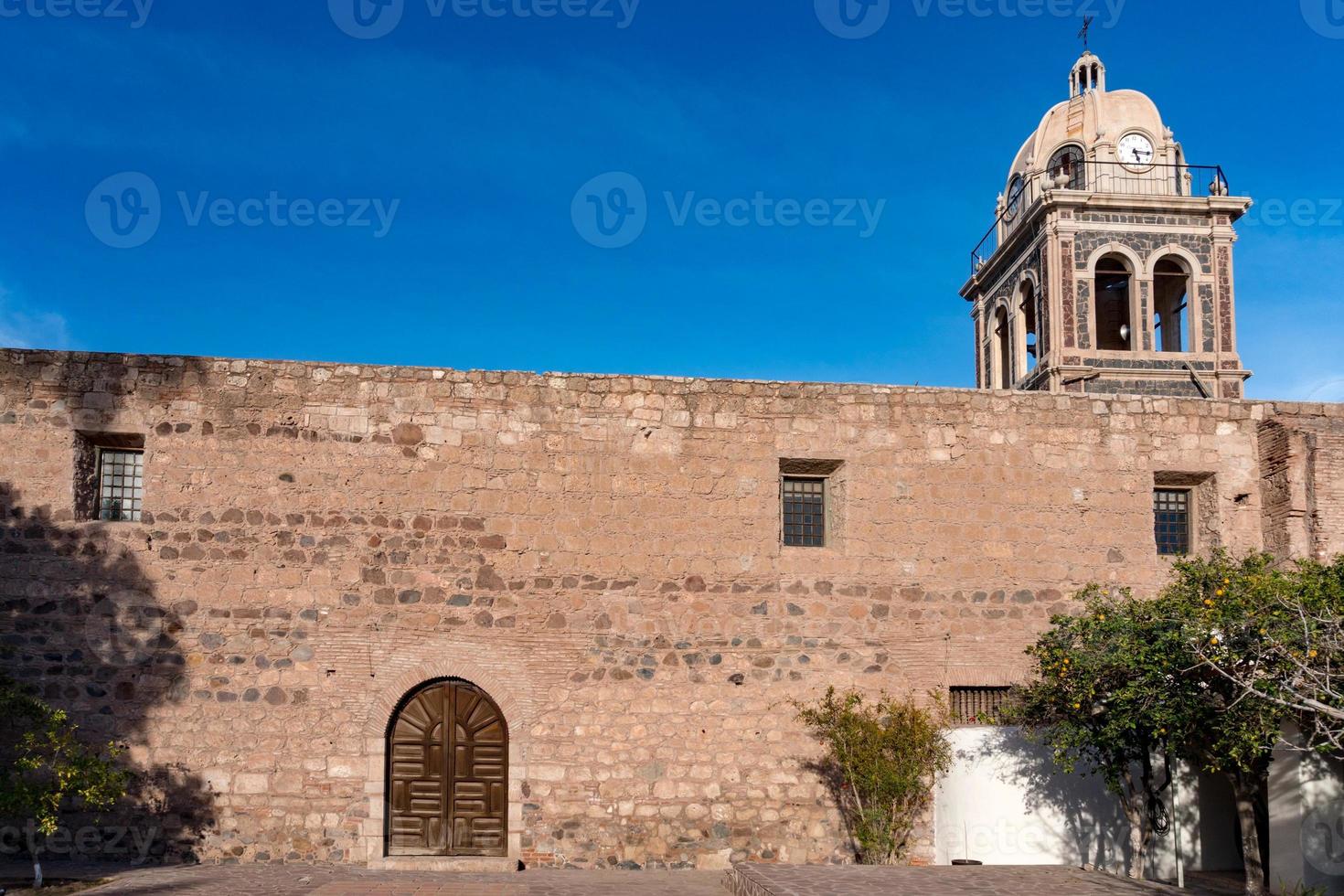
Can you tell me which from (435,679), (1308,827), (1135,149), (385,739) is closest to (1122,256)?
(1135,149)

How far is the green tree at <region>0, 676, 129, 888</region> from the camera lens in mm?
10070

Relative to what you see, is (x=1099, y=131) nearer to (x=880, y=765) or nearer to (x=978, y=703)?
(x=978, y=703)

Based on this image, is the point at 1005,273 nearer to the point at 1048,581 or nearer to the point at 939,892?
the point at 1048,581

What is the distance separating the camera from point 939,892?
9.52 meters

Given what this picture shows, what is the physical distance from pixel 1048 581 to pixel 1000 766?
1.95 m

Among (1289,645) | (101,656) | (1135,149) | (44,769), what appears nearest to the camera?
(1289,645)

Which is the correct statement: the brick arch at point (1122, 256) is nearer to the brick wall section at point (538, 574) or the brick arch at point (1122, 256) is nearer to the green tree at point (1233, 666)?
the brick wall section at point (538, 574)

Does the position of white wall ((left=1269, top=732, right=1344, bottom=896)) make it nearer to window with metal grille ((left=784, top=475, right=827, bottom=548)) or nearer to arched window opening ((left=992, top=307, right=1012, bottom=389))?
window with metal grille ((left=784, top=475, right=827, bottom=548))

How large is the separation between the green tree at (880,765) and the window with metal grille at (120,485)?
6839mm

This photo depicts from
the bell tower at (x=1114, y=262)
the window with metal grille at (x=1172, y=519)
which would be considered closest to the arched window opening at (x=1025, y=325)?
the bell tower at (x=1114, y=262)

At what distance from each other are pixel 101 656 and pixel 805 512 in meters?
6.93

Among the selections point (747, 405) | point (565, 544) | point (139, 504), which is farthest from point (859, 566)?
point (139, 504)

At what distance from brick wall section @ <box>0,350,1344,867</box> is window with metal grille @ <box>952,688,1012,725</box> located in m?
0.18

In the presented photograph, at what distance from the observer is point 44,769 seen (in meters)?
11.0
